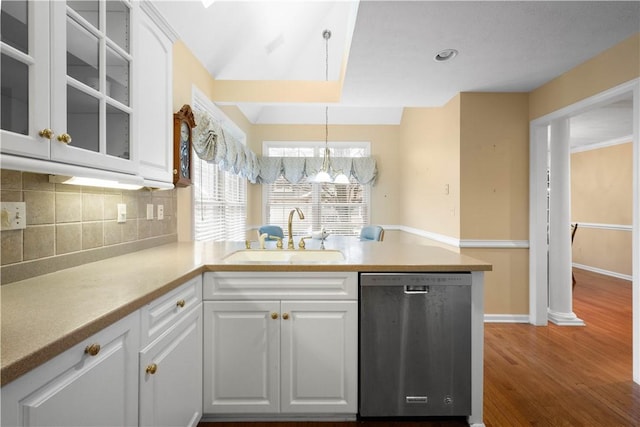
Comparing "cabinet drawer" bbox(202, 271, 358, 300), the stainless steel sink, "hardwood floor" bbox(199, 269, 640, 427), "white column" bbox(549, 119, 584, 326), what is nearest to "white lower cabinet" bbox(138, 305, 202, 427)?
"cabinet drawer" bbox(202, 271, 358, 300)

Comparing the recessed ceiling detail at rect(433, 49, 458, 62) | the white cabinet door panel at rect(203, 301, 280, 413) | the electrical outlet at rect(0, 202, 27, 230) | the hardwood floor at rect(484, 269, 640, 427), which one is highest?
the recessed ceiling detail at rect(433, 49, 458, 62)

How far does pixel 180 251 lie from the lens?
1980mm

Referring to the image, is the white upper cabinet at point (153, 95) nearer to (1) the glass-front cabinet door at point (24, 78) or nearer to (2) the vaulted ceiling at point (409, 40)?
(1) the glass-front cabinet door at point (24, 78)

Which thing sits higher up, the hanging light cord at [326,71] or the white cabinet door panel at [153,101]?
the hanging light cord at [326,71]

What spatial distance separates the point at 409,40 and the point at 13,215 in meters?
2.36

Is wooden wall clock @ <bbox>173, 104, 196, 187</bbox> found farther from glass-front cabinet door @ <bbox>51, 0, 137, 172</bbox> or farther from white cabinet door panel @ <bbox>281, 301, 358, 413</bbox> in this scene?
white cabinet door panel @ <bbox>281, 301, 358, 413</bbox>

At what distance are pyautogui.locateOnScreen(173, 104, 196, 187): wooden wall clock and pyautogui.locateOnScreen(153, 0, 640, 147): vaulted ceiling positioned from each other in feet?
2.47

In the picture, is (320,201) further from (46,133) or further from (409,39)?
(46,133)

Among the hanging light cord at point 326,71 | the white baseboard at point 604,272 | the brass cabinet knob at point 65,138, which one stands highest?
the hanging light cord at point 326,71

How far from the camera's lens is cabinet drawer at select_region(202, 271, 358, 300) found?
161 cm

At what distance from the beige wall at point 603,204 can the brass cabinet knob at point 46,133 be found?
7.16 meters

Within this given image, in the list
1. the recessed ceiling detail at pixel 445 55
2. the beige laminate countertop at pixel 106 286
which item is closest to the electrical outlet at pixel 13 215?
the beige laminate countertop at pixel 106 286

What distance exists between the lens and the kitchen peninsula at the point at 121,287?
0.72 m

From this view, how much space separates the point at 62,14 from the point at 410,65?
7.61ft
